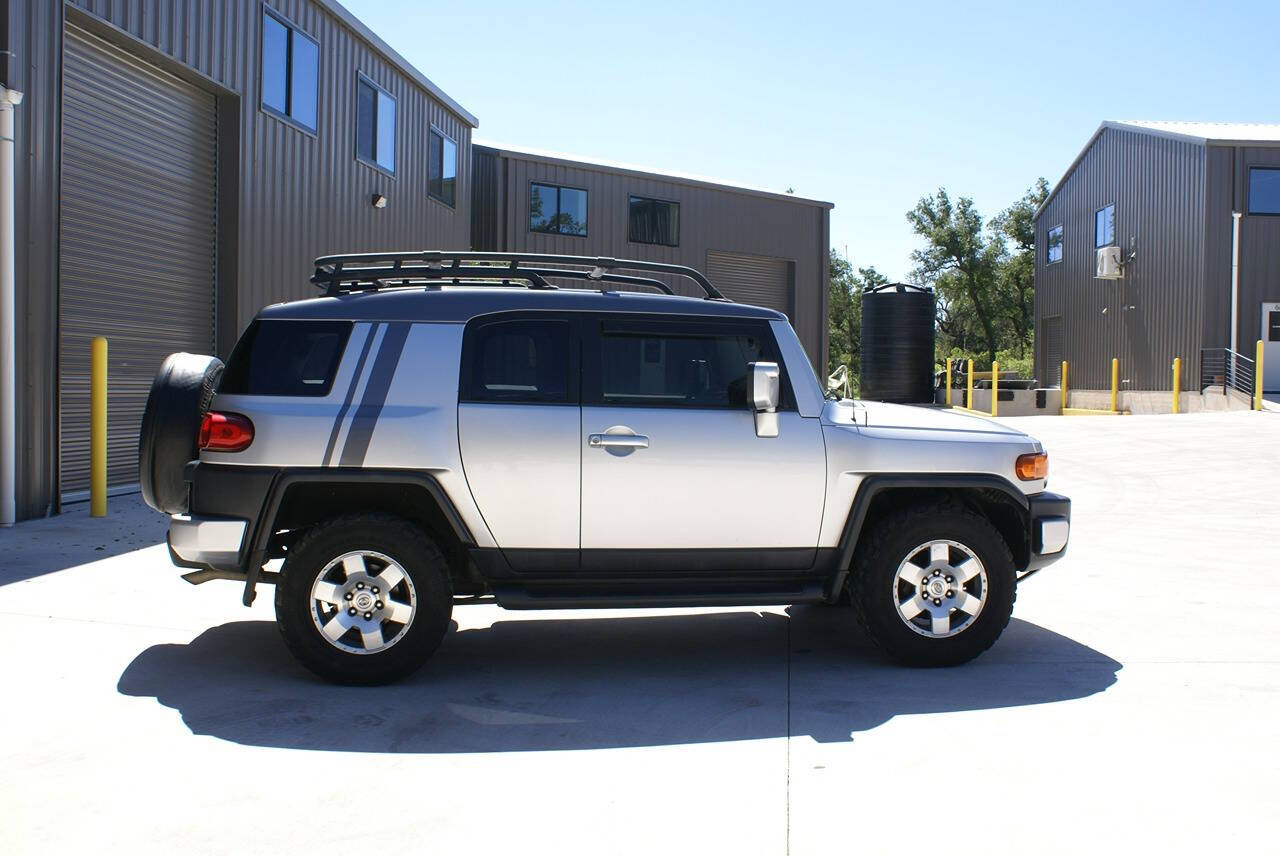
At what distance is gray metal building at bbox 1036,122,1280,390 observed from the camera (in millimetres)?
28000

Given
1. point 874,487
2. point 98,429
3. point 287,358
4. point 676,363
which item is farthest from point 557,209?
point 874,487

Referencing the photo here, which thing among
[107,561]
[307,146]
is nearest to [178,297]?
[307,146]

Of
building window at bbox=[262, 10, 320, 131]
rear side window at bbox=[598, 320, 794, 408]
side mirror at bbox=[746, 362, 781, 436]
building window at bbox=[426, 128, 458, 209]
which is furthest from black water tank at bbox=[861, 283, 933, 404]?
side mirror at bbox=[746, 362, 781, 436]

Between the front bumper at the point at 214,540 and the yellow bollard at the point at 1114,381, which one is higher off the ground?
the yellow bollard at the point at 1114,381

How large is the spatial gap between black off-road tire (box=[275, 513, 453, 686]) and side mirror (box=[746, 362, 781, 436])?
156 cm

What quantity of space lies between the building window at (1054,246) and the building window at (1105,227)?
2939 millimetres

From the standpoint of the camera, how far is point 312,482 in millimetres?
4969

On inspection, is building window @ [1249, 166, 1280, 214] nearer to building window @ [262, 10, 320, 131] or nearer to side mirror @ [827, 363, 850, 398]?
building window @ [262, 10, 320, 131]

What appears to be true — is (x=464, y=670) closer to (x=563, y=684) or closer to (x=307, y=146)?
(x=563, y=684)

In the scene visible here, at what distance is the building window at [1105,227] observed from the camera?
3309 cm

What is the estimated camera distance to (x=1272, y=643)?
232 inches

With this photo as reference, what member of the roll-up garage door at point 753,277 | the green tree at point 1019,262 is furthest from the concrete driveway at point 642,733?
the green tree at point 1019,262

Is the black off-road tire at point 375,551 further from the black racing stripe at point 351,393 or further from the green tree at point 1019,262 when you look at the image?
the green tree at point 1019,262

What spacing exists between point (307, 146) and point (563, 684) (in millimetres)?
11816
